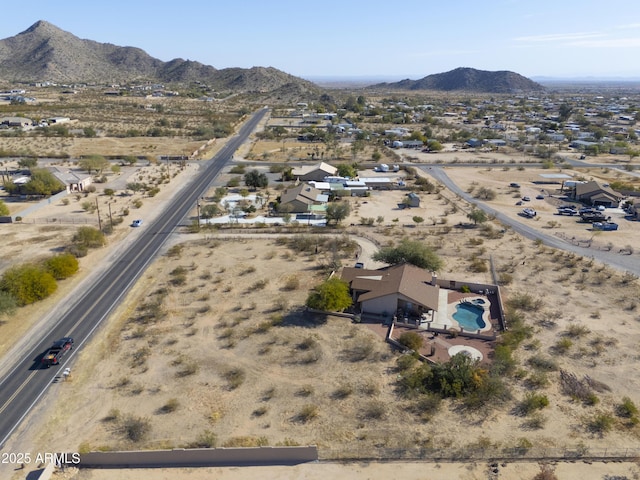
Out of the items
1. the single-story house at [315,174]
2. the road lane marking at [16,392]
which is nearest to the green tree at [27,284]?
the road lane marking at [16,392]

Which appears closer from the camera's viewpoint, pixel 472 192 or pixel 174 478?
pixel 174 478

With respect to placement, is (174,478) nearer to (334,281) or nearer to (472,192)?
(334,281)

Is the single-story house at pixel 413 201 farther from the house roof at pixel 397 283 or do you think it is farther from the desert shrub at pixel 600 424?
the desert shrub at pixel 600 424

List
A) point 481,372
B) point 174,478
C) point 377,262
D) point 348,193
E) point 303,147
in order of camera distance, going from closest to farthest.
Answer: point 174,478 < point 481,372 < point 377,262 < point 348,193 < point 303,147

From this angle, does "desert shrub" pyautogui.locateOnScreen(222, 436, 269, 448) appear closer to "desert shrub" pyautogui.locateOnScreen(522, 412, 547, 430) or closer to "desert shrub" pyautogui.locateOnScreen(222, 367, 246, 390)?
"desert shrub" pyautogui.locateOnScreen(222, 367, 246, 390)

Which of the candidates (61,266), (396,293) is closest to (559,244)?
(396,293)

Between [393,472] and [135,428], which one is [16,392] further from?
[393,472]

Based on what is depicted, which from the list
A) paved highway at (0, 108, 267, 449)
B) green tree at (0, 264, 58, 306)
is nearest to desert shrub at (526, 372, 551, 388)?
paved highway at (0, 108, 267, 449)

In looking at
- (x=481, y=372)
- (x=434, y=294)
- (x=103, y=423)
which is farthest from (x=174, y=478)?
(x=434, y=294)
